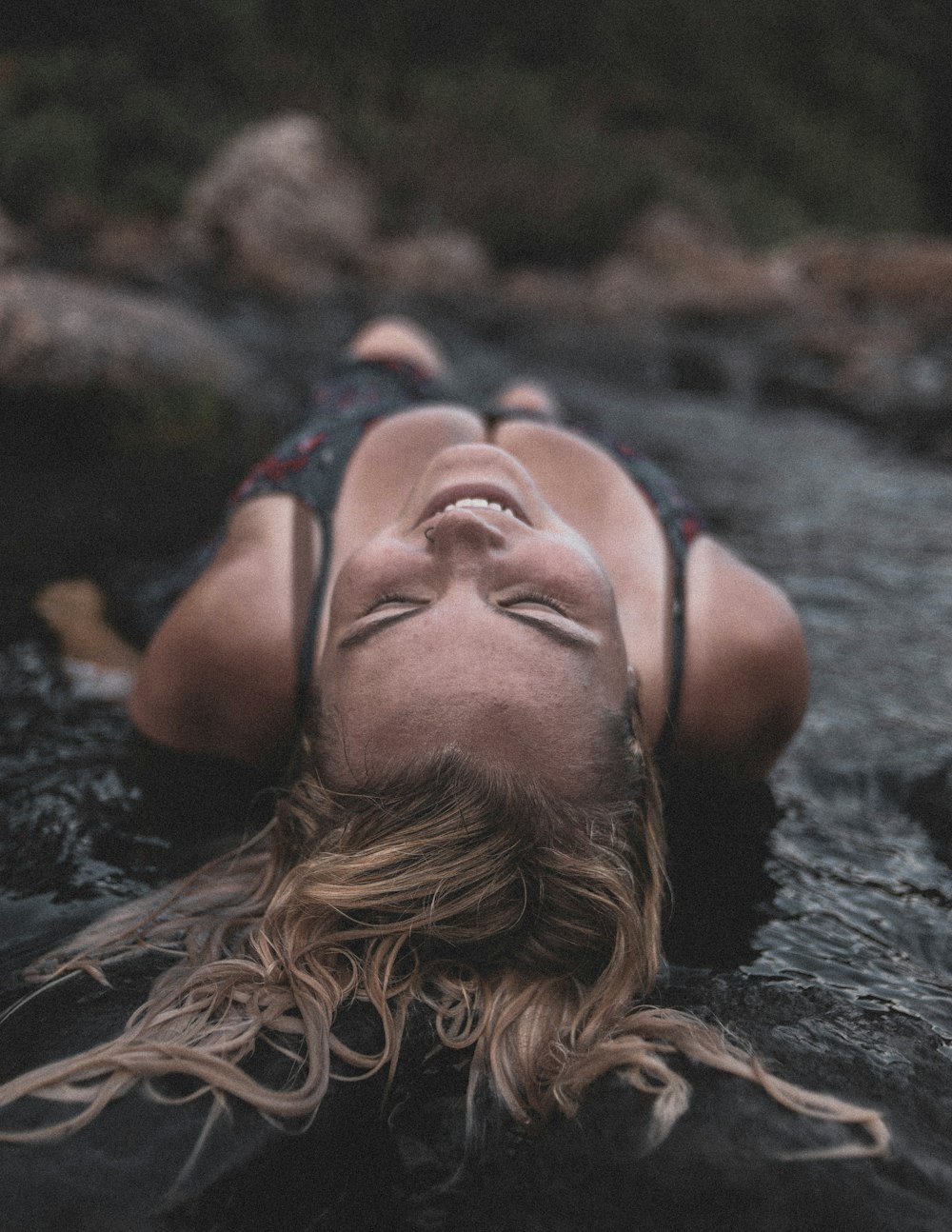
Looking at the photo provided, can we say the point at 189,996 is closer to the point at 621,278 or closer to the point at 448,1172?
the point at 448,1172

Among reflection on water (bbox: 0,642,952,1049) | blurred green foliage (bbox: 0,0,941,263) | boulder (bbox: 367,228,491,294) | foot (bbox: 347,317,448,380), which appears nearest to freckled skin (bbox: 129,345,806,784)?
reflection on water (bbox: 0,642,952,1049)

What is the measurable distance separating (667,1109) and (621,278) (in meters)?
12.7

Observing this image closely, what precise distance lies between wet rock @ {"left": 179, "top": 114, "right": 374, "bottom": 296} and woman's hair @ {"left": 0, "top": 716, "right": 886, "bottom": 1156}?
10.7 m

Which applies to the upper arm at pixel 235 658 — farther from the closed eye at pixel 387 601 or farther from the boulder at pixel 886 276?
the boulder at pixel 886 276

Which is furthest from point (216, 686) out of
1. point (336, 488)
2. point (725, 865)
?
point (725, 865)

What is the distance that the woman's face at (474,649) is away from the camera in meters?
1.46

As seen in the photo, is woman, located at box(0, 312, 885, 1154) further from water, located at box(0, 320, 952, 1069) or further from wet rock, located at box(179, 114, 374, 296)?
wet rock, located at box(179, 114, 374, 296)

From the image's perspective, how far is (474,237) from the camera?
49.0 ft

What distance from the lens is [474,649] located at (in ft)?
4.91

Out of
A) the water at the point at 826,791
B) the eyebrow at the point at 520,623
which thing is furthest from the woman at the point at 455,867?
the water at the point at 826,791

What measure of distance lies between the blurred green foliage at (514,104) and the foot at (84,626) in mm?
12762

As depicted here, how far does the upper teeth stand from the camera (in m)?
1.77

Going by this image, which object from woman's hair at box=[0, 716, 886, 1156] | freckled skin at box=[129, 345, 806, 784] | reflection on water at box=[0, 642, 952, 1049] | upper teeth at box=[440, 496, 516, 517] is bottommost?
reflection on water at box=[0, 642, 952, 1049]

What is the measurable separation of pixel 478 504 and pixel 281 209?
1282 centimetres
